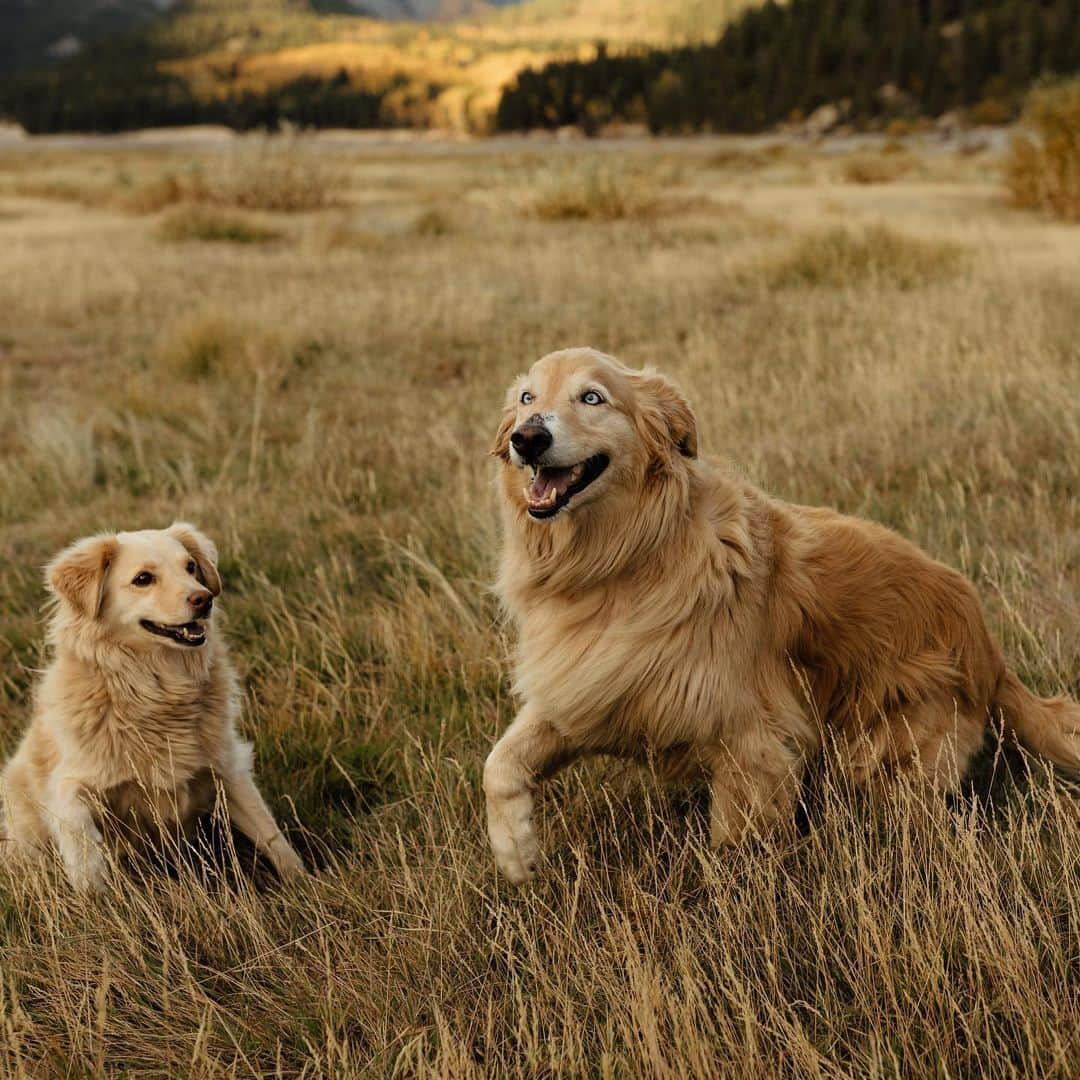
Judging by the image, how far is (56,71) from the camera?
139 metres

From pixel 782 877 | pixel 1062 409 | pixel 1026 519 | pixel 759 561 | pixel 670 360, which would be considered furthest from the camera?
pixel 670 360

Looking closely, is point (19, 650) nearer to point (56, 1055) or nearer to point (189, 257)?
point (56, 1055)

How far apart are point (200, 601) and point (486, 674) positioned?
3.63 ft

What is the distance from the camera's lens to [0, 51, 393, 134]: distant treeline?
4131 inches

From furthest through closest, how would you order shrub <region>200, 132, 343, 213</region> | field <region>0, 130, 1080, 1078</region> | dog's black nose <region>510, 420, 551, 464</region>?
shrub <region>200, 132, 343, 213</region> < dog's black nose <region>510, 420, 551, 464</region> < field <region>0, 130, 1080, 1078</region>

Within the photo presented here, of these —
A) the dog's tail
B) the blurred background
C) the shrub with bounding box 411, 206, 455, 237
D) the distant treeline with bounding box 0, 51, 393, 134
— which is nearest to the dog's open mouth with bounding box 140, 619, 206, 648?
the dog's tail

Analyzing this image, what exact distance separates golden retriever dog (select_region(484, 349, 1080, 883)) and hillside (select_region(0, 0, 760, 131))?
95.4 metres

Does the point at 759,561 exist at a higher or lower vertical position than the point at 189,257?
higher

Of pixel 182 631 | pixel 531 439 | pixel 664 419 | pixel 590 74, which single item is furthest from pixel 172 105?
pixel 531 439

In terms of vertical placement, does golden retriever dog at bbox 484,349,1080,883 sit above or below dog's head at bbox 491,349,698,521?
below

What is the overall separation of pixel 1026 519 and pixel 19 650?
4.49 meters

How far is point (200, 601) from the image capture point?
9.89ft

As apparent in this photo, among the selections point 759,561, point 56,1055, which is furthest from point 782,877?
point 56,1055

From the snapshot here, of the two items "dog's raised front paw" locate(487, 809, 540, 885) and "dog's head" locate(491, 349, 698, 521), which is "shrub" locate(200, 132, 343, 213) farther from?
"dog's raised front paw" locate(487, 809, 540, 885)
